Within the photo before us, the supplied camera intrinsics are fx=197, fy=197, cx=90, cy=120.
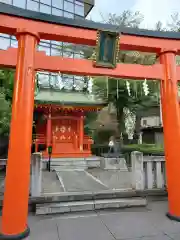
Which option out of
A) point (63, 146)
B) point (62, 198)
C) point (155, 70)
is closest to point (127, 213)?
Result: point (62, 198)

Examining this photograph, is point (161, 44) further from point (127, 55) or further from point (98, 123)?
point (98, 123)

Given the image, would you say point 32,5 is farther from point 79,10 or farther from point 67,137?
point 67,137

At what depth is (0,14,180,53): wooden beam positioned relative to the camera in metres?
4.28

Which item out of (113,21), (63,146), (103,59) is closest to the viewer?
(103,59)

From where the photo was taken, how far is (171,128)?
482 cm

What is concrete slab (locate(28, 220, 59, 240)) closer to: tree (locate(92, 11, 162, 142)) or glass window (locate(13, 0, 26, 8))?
tree (locate(92, 11, 162, 142))

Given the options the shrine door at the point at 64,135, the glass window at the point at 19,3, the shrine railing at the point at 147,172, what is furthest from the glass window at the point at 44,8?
the shrine railing at the point at 147,172

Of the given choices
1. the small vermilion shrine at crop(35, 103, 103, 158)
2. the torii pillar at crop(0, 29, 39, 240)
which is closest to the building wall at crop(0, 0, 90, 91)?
the small vermilion shrine at crop(35, 103, 103, 158)

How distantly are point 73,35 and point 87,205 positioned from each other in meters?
4.23

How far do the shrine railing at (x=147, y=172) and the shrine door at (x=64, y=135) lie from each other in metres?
8.33

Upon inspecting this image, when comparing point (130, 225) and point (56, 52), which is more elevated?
point (56, 52)

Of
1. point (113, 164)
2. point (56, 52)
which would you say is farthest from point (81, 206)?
point (56, 52)

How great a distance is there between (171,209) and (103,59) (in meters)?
3.91

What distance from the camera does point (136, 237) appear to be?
11.7ft
